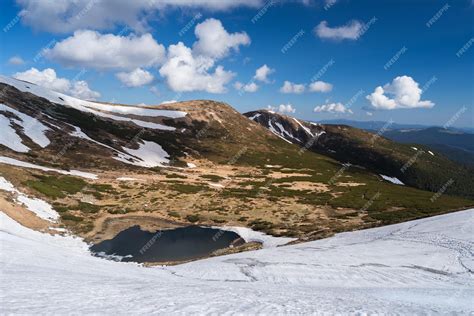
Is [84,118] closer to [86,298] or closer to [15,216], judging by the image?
[15,216]

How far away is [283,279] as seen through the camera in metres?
21.0

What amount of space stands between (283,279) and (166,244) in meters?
21.5

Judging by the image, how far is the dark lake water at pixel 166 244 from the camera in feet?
115

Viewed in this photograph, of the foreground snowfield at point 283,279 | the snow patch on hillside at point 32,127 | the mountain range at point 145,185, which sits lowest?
the foreground snowfield at point 283,279

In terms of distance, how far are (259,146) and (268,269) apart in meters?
156

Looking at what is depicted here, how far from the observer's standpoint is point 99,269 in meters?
20.8

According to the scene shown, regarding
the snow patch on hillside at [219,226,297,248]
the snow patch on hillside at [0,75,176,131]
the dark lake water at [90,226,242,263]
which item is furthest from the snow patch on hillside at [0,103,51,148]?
the snow patch on hillside at [219,226,297,248]

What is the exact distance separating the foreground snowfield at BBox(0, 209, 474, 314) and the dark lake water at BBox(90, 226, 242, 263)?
3.76 m

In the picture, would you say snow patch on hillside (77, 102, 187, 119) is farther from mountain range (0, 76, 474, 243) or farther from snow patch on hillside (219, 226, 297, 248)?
snow patch on hillside (219, 226, 297, 248)

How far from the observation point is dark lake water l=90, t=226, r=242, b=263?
115ft

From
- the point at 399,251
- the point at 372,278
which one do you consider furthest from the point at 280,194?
the point at 372,278

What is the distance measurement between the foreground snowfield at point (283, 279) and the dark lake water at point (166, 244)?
376 cm

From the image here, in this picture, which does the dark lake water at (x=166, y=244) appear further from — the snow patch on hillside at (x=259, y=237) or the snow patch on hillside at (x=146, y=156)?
the snow patch on hillside at (x=146, y=156)

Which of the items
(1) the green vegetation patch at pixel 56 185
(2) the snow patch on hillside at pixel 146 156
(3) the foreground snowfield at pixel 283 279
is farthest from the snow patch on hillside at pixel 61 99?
(3) the foreground snowfield at pixel 283 279
